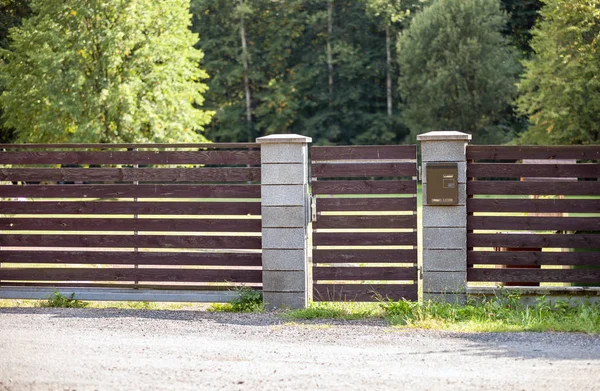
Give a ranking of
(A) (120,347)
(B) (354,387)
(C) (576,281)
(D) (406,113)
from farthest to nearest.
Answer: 1. (D) (406,113)
2. (C) (576,281)
3. (A) (120,347)
4. (B) (354,387)

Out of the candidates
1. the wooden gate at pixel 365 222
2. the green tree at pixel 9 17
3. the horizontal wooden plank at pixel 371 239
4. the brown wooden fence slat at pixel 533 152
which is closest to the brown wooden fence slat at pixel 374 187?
the wooden gate at pixel 365 222

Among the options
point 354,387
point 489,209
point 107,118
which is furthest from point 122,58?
point 354,387

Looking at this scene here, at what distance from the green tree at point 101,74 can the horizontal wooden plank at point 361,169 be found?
23.4 m

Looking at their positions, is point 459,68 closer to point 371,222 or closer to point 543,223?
point 543,223

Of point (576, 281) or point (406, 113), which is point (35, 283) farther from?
point (406, 113)

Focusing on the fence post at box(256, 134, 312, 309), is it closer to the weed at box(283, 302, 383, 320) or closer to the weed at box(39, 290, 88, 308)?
the weed at box(283, 302, 383, 320)

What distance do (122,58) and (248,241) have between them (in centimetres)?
2561

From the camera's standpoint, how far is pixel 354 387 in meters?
5.92

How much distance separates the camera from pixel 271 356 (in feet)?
23.2

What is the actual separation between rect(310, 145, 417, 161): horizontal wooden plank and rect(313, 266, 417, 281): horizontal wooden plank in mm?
1295

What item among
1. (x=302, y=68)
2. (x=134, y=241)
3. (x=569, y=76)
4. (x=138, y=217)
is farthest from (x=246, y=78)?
(x=134, y=241)

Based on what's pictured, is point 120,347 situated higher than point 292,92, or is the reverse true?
point 292,92

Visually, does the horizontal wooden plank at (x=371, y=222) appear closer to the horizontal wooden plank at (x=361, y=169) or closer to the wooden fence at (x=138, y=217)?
the horizontal wooden plank at (x=361, y=169)

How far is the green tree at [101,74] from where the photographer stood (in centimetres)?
3256
